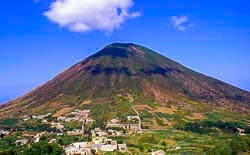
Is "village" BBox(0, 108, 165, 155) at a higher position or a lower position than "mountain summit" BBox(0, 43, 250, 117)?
lower

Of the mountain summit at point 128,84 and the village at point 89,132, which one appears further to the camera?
the mountain summit at point 128,84

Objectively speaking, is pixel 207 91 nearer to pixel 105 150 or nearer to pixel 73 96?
pixel 73 96

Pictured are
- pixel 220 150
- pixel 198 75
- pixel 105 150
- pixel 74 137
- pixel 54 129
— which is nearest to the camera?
pixel 220 150

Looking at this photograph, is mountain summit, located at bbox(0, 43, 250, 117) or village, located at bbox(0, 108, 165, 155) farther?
mountain summit, located at bbox(0, 43, 250, 117)

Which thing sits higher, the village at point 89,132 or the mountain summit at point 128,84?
the mountain summit at point 128,84

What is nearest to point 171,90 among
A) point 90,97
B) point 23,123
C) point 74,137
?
point 90,97
